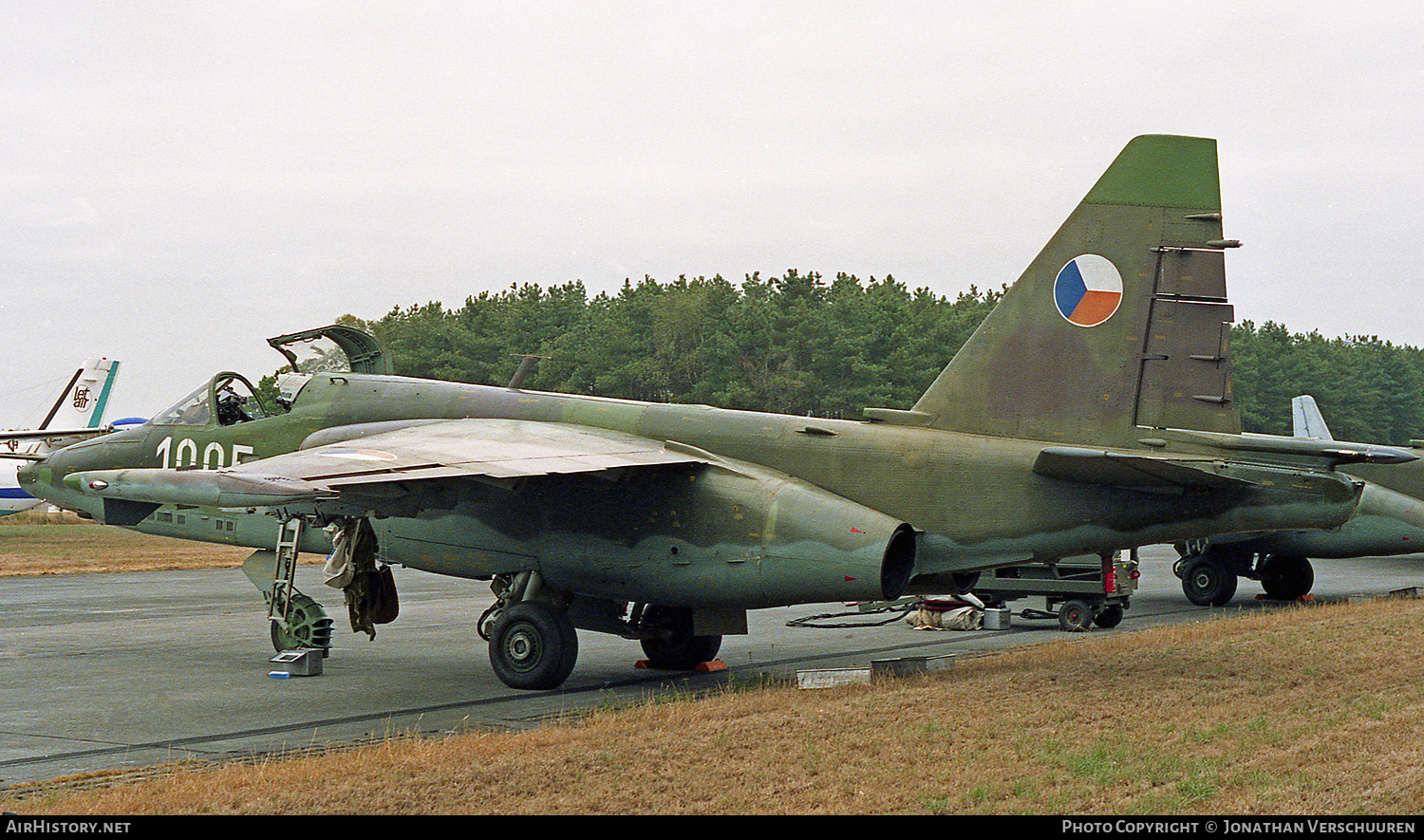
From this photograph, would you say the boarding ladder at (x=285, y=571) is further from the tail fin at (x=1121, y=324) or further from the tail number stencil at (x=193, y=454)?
the tail fin at (x=1121, y=324)

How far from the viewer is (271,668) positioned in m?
14.3

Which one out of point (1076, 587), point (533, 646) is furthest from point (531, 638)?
point (1076, 587)

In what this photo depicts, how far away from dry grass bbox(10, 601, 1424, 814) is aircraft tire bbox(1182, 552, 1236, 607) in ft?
37.0

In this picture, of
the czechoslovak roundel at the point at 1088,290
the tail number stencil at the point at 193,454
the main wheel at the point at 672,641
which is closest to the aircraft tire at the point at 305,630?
the tail number stencil at the point at 193,454

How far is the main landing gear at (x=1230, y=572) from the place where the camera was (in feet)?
76.2

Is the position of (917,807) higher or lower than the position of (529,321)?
lower

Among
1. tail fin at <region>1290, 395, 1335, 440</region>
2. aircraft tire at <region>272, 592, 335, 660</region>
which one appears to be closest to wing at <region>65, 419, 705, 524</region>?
aircraft tire at <region>272, 592, 335, 660</region>

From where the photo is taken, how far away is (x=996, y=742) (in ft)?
29.2

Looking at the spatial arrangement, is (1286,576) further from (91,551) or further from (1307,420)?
(91,551)

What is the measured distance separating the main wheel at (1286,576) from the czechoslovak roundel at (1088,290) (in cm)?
1318

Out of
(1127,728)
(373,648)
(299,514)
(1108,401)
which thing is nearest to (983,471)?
(1108,401)

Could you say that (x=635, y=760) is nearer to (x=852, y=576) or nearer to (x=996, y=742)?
(x=996, y=742)

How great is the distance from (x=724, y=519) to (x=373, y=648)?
6.50m

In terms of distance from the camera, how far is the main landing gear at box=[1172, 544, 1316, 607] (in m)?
23.2
